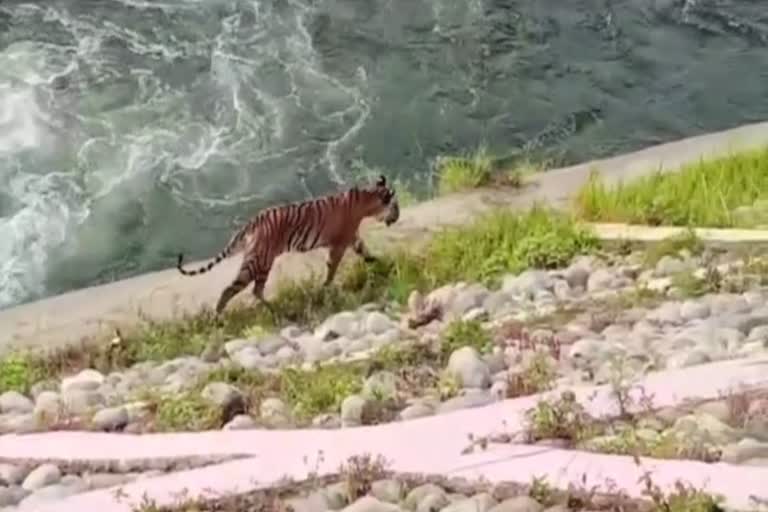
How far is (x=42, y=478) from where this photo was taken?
6.84m

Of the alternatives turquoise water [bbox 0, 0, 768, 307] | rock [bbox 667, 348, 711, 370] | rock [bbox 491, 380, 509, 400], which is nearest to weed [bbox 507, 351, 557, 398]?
rock [bbox 491, 380, 509, 400]

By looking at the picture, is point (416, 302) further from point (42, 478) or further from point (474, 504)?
point (474, 504)

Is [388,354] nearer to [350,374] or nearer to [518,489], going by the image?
[350,374]

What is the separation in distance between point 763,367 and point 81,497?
267 centimetres

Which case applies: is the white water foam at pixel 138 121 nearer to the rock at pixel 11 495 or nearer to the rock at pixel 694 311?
the rock at pixel 11 495

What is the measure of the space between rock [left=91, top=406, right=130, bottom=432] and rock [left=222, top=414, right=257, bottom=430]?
49 cm

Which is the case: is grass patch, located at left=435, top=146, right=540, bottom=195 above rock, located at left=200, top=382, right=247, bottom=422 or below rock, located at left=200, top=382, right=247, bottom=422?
below

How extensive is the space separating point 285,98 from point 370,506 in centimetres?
774

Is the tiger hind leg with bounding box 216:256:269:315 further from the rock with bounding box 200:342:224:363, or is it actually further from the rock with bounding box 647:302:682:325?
the rock with bounding box 647:302:682:325

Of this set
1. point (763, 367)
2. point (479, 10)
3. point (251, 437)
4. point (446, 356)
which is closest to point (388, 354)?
point (446, 356)

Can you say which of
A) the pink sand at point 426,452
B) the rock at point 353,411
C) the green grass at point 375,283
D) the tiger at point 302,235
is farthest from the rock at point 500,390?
the tiger at point 302,235

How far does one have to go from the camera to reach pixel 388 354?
7930mm

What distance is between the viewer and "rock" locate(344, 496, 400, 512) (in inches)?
238

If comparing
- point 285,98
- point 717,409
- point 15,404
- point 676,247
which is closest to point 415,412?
point 717,409
